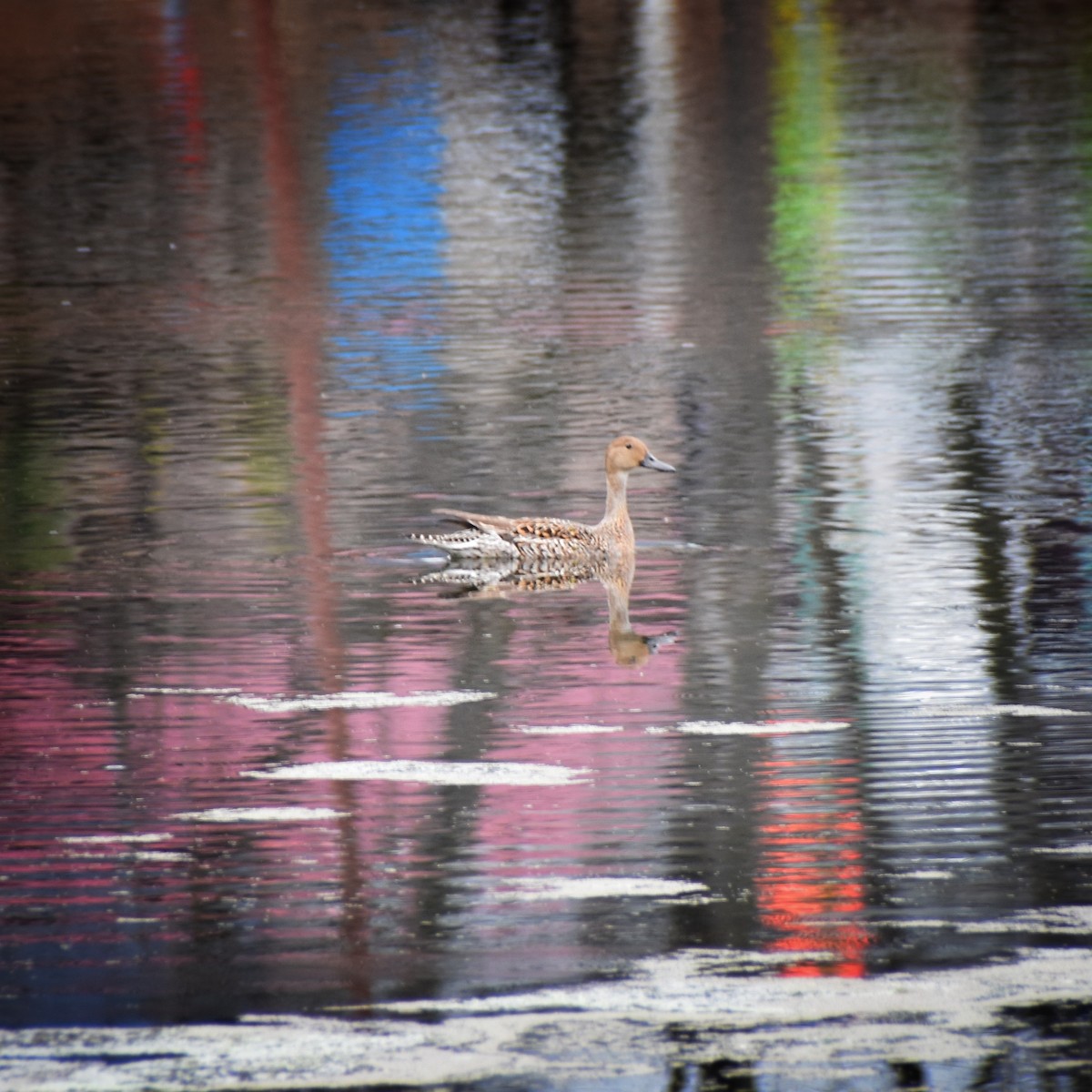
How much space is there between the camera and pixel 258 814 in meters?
8.11

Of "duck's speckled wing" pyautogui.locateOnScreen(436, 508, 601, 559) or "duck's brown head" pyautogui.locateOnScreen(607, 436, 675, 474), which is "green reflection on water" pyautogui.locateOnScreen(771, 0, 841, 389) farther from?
"duck's speckled wing" pyautogui.locateOnScreen(436, 508, 601, 559)

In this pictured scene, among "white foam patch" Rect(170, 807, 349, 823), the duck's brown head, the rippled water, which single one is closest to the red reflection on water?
the rippled water

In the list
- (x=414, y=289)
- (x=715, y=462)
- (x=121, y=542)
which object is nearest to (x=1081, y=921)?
(x=121, y=542)

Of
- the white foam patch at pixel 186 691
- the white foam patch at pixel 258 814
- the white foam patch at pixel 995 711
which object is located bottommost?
the white foam patch at pixel 995 711

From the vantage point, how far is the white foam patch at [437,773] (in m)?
8.45

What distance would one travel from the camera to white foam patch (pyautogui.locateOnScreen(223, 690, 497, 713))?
959 cm

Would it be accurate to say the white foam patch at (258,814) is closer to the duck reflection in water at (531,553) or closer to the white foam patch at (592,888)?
the white foam patch at (592,888)

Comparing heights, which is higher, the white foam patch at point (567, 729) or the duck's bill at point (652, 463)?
the white foam patch at point (567, 729)

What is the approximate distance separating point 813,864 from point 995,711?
2071 millimetres

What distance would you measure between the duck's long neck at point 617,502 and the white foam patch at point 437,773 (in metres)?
4.07

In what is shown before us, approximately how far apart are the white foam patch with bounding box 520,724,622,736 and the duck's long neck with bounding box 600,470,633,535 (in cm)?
342

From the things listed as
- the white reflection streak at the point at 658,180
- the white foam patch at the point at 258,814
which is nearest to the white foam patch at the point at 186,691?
the white foam patch at the point at 258,814

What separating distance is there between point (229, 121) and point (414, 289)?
1547 cm

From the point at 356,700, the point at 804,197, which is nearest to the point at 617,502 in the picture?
the point at 356,700
